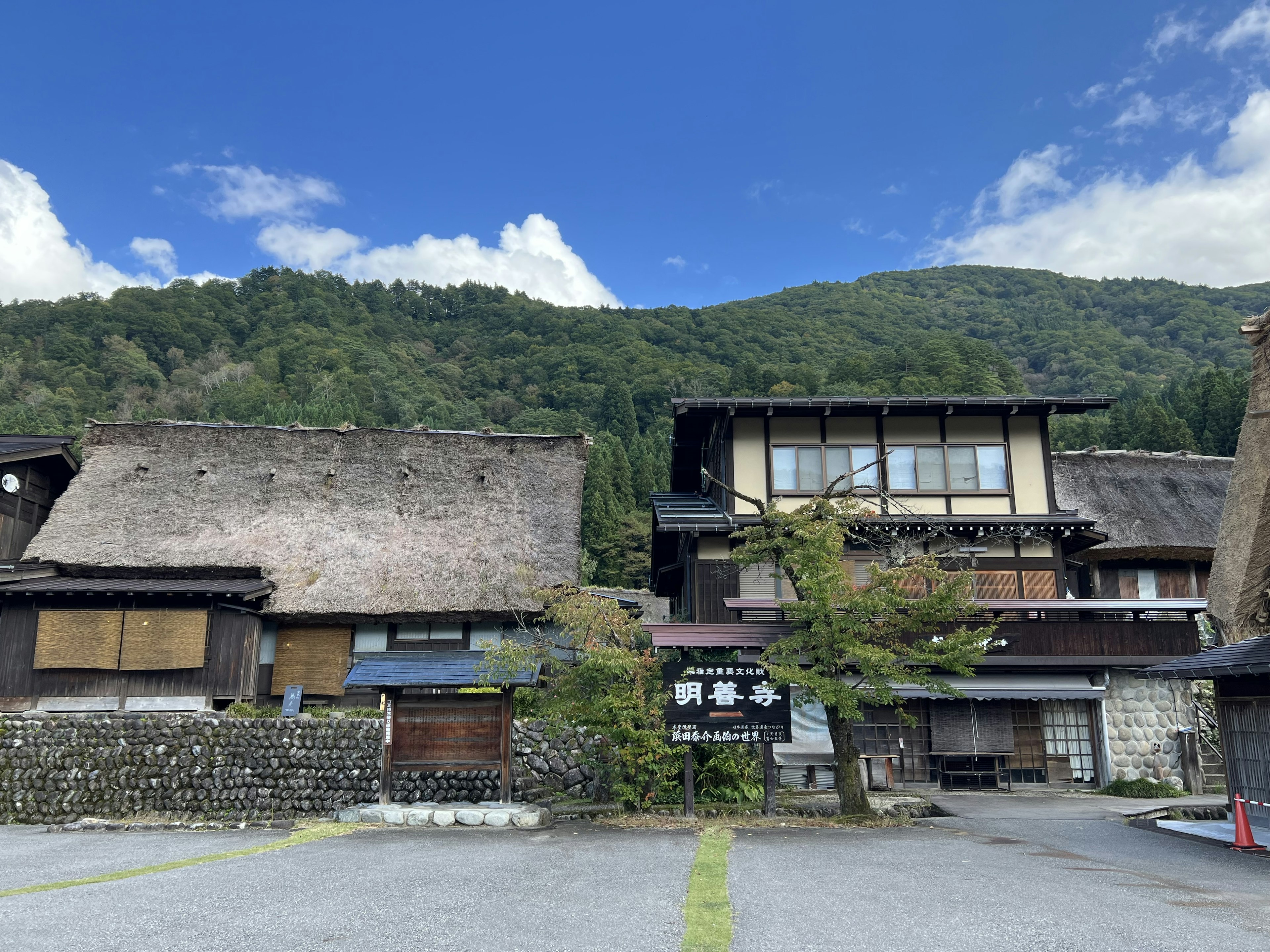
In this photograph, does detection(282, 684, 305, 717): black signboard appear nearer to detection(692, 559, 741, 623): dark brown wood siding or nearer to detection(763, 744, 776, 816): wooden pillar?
detection(692, 559, 741, 623): dark brown wood siding

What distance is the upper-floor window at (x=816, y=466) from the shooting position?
1741 cm

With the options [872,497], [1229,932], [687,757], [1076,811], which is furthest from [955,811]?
[1229,932]

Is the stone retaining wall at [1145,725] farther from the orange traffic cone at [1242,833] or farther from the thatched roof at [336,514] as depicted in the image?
the thatched roof at [336,514]

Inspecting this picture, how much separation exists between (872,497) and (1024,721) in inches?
202

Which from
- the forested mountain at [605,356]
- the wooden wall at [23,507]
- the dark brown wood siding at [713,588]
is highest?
the forested mountain at [605,356]

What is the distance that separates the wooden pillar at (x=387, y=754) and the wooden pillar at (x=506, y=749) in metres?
1.71

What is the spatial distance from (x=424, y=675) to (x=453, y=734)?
3.51ft

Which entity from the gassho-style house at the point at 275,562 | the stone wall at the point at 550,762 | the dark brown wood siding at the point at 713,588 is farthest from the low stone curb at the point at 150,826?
the dark brown wood siding at the point at 713,588

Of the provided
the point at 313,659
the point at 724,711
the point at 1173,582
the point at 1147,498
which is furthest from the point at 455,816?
the point at 1147,498

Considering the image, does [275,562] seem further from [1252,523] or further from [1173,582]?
[1173,582]

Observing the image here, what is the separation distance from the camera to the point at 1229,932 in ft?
19.7

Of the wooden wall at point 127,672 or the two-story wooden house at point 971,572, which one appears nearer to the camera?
the two-story wooden house at point 971,572

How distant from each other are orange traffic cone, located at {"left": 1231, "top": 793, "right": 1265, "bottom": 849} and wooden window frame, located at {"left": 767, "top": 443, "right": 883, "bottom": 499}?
8450 millimetres

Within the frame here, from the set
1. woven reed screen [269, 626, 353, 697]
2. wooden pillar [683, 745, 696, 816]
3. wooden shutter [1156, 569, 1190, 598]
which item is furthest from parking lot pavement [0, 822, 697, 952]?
wooden shutter [1156, 569, 1190, 598]
